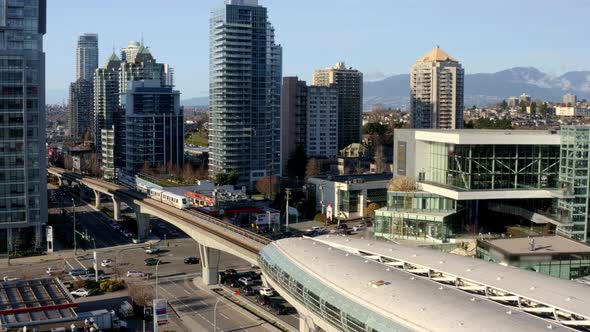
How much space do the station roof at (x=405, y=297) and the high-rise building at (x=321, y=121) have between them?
92475 millimetres

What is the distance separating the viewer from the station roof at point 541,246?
142 feet

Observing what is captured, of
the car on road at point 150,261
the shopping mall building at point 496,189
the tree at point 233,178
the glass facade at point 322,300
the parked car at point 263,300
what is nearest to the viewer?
the glass facade at point 322,300

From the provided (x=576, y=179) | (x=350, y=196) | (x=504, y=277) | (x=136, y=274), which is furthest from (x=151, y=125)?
(x=504, y=277)

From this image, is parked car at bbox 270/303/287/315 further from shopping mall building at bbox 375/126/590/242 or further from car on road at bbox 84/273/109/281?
shopping mall building at bbox 375/126/590/242

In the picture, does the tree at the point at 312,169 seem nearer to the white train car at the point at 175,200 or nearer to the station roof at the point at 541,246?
the white train car at the point at 175,200

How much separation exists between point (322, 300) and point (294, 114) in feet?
319

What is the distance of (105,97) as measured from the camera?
469 feet

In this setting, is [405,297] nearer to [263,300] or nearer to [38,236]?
[263,300]

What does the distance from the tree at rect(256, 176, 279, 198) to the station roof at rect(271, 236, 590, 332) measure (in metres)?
56.0

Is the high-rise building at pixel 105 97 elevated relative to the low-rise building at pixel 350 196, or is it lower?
elevated

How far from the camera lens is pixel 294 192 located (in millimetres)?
86000

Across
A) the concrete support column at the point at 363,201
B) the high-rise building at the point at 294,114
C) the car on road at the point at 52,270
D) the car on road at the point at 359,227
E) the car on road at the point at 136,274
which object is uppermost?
the high-rise building at the point at 294,114

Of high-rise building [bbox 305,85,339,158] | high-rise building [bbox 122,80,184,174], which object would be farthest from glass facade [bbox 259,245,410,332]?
high-rise building [bbox 305,85,339,158]

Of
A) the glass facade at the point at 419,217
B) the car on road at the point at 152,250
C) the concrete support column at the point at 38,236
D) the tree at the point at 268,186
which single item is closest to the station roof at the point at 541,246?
the glass facade at the point at 419,217
